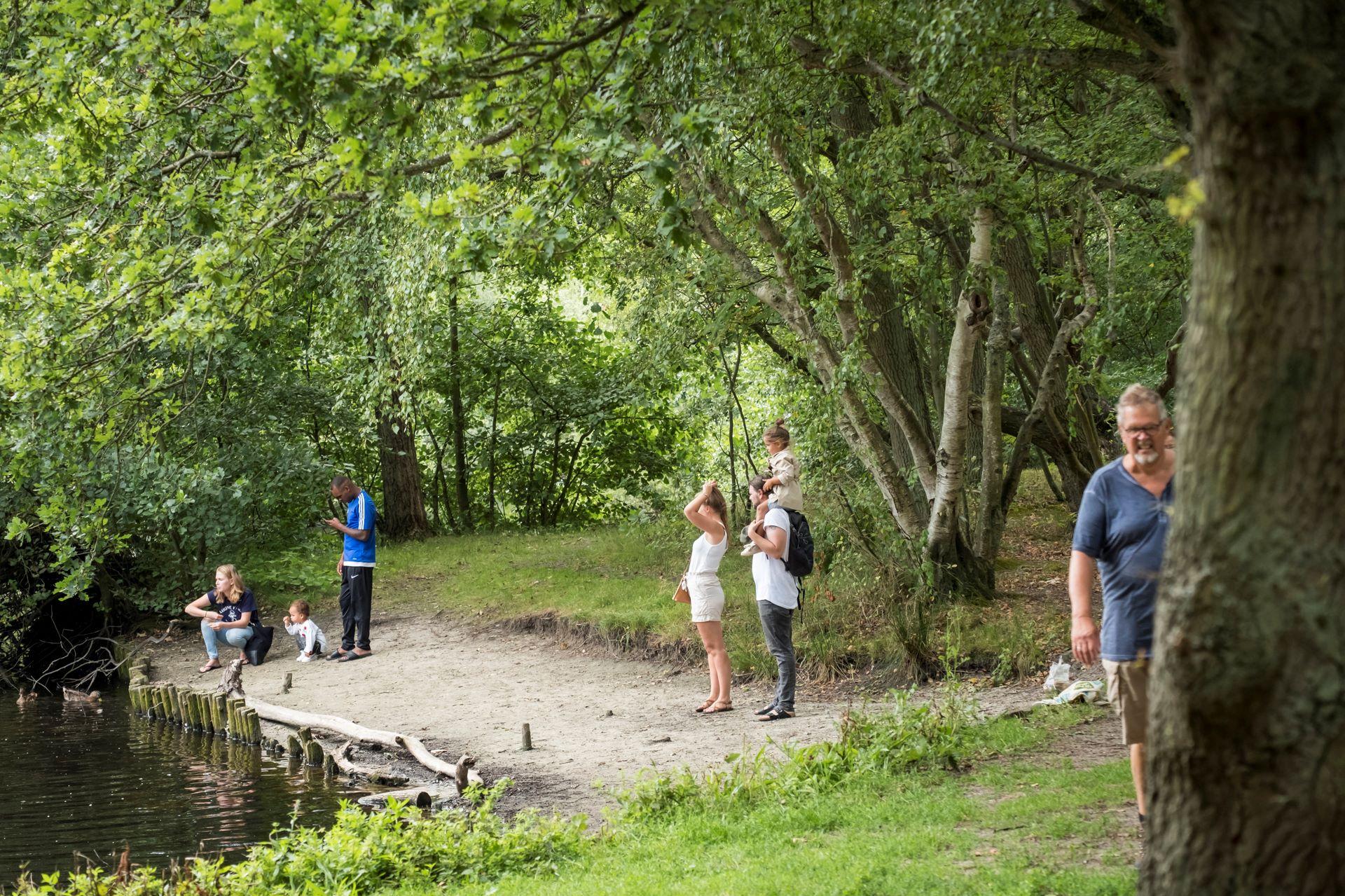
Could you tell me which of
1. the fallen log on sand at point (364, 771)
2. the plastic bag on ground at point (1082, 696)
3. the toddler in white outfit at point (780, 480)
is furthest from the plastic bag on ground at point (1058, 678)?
the fallen log on sand at point (364, 771)

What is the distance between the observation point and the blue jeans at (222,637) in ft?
47.9

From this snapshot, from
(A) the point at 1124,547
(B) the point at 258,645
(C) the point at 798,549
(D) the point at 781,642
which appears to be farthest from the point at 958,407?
(B) the point at 258,645

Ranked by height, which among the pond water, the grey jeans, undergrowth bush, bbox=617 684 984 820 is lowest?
the pond water

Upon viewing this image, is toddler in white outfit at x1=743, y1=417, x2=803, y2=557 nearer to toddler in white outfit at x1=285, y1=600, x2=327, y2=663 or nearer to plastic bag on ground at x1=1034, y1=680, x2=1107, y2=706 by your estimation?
plastic bag on ground at x1=1034, y1=680, x2=1107, y2=706

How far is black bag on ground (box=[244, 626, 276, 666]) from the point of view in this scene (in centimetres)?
1470

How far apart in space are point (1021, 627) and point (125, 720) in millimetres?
9675

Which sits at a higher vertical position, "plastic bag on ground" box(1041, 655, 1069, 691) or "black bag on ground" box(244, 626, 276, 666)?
"plastic bag on ground" box(1041, 655, 1069, 691)

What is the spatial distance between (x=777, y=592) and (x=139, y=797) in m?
5.27

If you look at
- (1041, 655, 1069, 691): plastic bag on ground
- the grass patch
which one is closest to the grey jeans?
the grass patch

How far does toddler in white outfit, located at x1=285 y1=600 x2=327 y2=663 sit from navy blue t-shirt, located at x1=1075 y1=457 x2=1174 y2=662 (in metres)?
11.4

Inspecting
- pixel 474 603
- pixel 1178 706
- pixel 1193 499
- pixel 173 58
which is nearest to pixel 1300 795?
pixel 1178 706

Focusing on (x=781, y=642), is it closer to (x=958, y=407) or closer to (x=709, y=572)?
(x=709, y=572)

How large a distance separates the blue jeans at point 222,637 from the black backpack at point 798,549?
27.0 ft

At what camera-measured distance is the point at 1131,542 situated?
4.96 m
